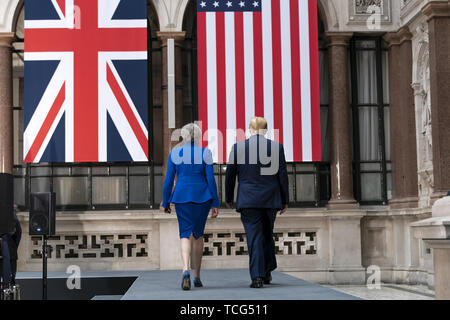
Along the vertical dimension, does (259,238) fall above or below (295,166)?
below

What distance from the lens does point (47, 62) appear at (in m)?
11.9

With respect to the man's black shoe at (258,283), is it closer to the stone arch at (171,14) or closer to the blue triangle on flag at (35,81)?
the blue triangle on flag at (35,81)

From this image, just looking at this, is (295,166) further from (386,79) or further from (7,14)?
(7,14)

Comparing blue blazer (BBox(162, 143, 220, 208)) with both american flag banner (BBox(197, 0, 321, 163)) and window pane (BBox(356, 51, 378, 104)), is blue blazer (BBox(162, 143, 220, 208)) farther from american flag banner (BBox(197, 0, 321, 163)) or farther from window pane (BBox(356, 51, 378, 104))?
window pane (BBox(356, 51, 378, 104))

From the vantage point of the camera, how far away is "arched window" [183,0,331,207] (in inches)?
508

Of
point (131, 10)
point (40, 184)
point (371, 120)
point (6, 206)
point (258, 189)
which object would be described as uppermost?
point (131, 10)

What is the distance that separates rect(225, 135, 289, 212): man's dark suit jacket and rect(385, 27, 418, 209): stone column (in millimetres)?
5876

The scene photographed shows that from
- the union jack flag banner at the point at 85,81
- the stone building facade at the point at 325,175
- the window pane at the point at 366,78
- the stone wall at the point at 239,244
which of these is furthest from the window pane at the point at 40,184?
the window pane at the point at 366,78

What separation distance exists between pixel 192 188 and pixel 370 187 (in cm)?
682

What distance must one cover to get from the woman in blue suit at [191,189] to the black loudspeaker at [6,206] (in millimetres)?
1541

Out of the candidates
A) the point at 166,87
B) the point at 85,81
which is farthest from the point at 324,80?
the point at 85,81

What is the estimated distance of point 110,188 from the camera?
12.7 meters

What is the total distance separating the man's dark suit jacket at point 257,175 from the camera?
6.99 meters
